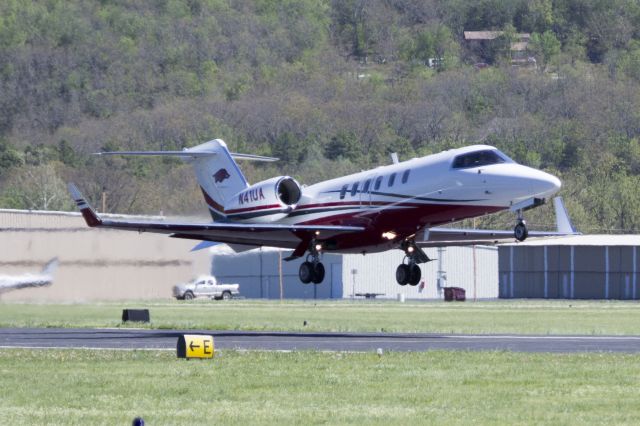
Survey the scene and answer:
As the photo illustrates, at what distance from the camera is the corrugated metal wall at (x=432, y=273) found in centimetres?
8325

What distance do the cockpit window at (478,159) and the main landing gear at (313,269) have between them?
539 centimetres

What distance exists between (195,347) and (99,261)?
17539 millimetres

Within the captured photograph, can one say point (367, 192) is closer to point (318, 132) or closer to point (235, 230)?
point (235, 230)

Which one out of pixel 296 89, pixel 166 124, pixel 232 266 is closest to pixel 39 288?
pixel 232 266

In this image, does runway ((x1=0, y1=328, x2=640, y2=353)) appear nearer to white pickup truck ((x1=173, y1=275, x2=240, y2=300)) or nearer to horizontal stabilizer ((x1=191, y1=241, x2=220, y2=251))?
horizontal stabilizer ((x1=191, y1=241, x2=220, y2=251))

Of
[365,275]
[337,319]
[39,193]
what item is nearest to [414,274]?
[337,319]

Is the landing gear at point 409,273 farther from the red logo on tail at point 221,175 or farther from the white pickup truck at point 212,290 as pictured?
the white pickup truck at point 212,290

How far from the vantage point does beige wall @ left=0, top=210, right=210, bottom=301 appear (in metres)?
43.2

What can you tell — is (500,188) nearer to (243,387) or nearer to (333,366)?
(333,366)

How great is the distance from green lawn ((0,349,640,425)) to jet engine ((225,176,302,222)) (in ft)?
35.4

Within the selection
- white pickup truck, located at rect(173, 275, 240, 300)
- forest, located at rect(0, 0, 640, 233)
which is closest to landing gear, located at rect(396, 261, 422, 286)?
white pickup truck, located at rect(173, 275, 240, 300)

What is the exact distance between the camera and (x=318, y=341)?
33688 millimetres

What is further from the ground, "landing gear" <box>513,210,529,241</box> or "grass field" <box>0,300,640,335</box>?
"landing gear" <box>513,210,529,241</box>

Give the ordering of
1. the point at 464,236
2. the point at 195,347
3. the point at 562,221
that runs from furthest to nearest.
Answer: the point at 464,236 → the point at 562,221 → the point at 195,347
